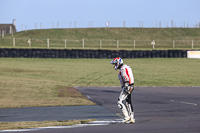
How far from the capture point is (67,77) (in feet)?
93.2

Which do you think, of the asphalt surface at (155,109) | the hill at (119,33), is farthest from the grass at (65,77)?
the hill at (119,33)

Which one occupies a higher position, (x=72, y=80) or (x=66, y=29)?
(x=66, y=29)

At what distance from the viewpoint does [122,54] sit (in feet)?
132

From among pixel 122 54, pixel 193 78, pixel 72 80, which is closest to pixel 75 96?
pixel 72 80

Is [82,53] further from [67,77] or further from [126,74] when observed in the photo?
[126,74]

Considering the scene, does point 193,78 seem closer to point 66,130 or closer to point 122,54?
point 122,54

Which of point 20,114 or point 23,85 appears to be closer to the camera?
point 20,114

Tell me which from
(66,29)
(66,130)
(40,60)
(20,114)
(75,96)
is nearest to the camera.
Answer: (66,130)

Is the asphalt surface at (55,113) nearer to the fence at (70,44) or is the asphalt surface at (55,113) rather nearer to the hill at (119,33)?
the fence at (70,44)

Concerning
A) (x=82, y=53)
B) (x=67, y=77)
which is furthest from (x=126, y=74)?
(x=82, y=53)

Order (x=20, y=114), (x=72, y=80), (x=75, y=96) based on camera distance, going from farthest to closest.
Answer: (x=72, y=80) → (x=75, y=96) → (x=20, y=114)

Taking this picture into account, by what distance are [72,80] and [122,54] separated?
46.5 ft

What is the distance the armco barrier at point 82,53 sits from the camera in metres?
39.7

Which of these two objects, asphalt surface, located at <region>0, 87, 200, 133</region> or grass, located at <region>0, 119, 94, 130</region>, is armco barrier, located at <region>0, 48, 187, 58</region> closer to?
asphalt surface, located at <region>0, 87, 200, 133</region>
